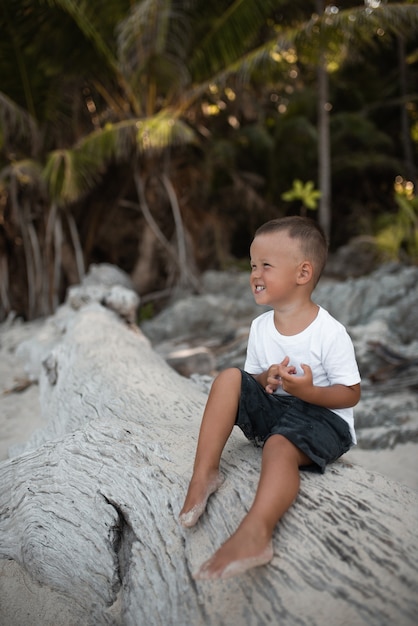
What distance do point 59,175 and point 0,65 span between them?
1824mm

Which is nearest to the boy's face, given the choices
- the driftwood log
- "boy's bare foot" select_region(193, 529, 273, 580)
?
the driftwood log

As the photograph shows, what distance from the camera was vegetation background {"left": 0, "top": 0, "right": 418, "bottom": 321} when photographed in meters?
6.38

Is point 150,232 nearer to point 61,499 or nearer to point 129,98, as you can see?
point 129,98

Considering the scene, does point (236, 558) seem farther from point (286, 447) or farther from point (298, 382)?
point (298, 382)

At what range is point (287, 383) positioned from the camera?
1.60 metres

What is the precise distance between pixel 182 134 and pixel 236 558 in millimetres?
5712

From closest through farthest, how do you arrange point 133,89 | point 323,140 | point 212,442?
point 212,442 < point 133,89 < point 323,140

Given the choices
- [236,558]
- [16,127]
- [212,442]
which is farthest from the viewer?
[16,127]

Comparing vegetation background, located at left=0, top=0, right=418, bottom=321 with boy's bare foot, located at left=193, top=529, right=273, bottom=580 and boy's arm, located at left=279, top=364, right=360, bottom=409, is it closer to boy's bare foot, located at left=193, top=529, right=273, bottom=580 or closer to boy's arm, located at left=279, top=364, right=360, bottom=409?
boy's arm, located at left=279, top=364, right=360, bottom=409

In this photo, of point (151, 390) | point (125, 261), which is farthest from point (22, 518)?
point (125, 261)

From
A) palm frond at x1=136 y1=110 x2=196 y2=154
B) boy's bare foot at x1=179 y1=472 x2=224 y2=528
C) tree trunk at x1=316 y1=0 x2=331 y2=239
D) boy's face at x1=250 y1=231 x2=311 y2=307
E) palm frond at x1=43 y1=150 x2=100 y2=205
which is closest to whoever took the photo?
boy's bare foot at x1=179 y1=472 x2=224 y2=528

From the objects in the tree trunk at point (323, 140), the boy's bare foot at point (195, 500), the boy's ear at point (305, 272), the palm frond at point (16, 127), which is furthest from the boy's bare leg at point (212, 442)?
the tree trunk at point (323, 140)

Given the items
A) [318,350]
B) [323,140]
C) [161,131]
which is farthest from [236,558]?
[323,140]

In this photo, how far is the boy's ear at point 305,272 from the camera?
1725 millimetres
